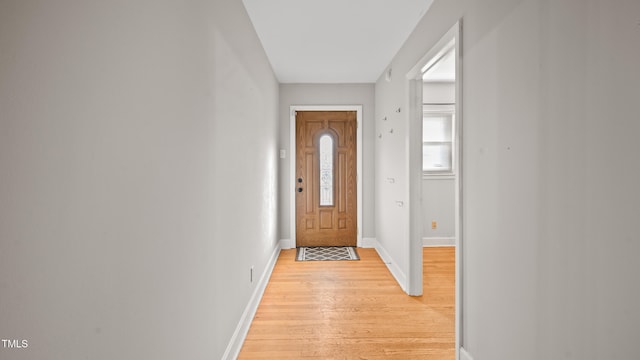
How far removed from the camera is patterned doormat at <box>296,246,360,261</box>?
429 cm

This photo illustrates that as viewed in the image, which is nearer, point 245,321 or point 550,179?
point 550,179

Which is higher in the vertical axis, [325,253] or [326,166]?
A: [326,166]

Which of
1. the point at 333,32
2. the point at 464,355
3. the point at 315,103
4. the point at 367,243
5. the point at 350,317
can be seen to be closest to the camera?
the point at 464,355

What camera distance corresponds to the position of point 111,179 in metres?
0.82

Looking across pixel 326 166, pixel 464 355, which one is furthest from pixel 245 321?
pixel 326 166

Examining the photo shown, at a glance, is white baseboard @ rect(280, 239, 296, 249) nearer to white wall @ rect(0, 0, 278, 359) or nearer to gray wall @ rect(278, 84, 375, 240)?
gray wall @ rect(278, 84, 375, 240)

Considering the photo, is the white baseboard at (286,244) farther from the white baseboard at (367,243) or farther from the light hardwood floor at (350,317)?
the white baseboard at (367,243)

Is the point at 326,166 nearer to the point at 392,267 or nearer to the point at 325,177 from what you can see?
the point at 325,177

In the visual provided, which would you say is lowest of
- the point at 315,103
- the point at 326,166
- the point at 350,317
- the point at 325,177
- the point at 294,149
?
the point at 350,317

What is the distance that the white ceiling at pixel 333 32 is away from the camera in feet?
8.02

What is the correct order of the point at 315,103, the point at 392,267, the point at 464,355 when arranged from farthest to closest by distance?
the point at 315,103
the point at 392,267
the point at 464,355

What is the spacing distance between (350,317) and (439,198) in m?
2.89

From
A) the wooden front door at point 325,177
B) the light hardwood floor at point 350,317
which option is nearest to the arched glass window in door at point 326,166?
the wooden front door at point 325,177

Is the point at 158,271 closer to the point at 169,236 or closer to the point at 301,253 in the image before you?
the point at 169,236
